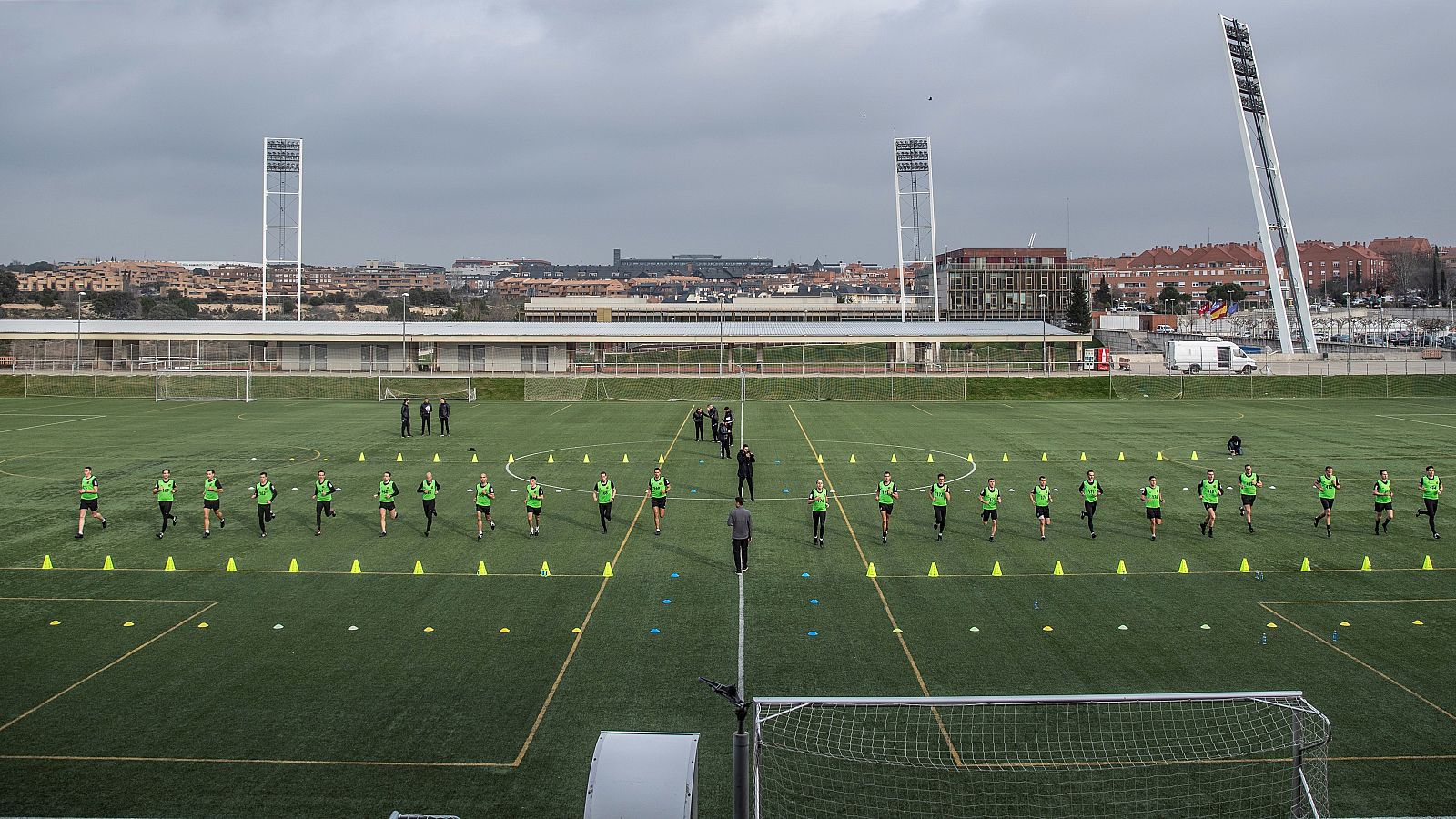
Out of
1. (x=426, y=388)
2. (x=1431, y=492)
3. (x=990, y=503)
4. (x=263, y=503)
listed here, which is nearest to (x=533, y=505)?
(x=263, y=503)

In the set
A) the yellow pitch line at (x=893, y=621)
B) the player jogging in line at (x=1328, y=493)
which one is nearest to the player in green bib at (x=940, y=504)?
the yellow pitch line at (x=893, y=621)

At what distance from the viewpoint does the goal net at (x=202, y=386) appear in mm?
59531

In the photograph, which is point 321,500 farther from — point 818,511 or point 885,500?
point 885,500

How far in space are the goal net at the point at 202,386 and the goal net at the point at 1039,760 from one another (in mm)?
54539

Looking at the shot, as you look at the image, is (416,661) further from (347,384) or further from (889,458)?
(347,384)

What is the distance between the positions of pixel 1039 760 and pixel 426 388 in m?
57.5

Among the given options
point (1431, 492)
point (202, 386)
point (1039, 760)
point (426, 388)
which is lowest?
point (1039, 760)

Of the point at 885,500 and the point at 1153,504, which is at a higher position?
the point at 885,500

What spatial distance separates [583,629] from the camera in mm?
15805

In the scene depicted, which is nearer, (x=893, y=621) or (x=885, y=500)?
(x=893, y=621)

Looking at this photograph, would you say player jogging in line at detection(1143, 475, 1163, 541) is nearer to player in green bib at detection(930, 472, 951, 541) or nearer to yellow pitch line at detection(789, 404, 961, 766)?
player in green bib at detection(930, 472, 951, 541)

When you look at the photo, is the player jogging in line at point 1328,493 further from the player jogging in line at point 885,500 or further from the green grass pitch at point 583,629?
the player jogging in line at point 885,500

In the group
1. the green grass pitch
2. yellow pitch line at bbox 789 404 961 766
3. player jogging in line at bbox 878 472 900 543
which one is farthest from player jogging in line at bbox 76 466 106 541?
player jogging in line at bbox 878 472 900 543

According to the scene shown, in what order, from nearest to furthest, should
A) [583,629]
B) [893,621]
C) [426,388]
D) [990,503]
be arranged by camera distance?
[583,629] → [893,621] → [990,503] → [426,388]
